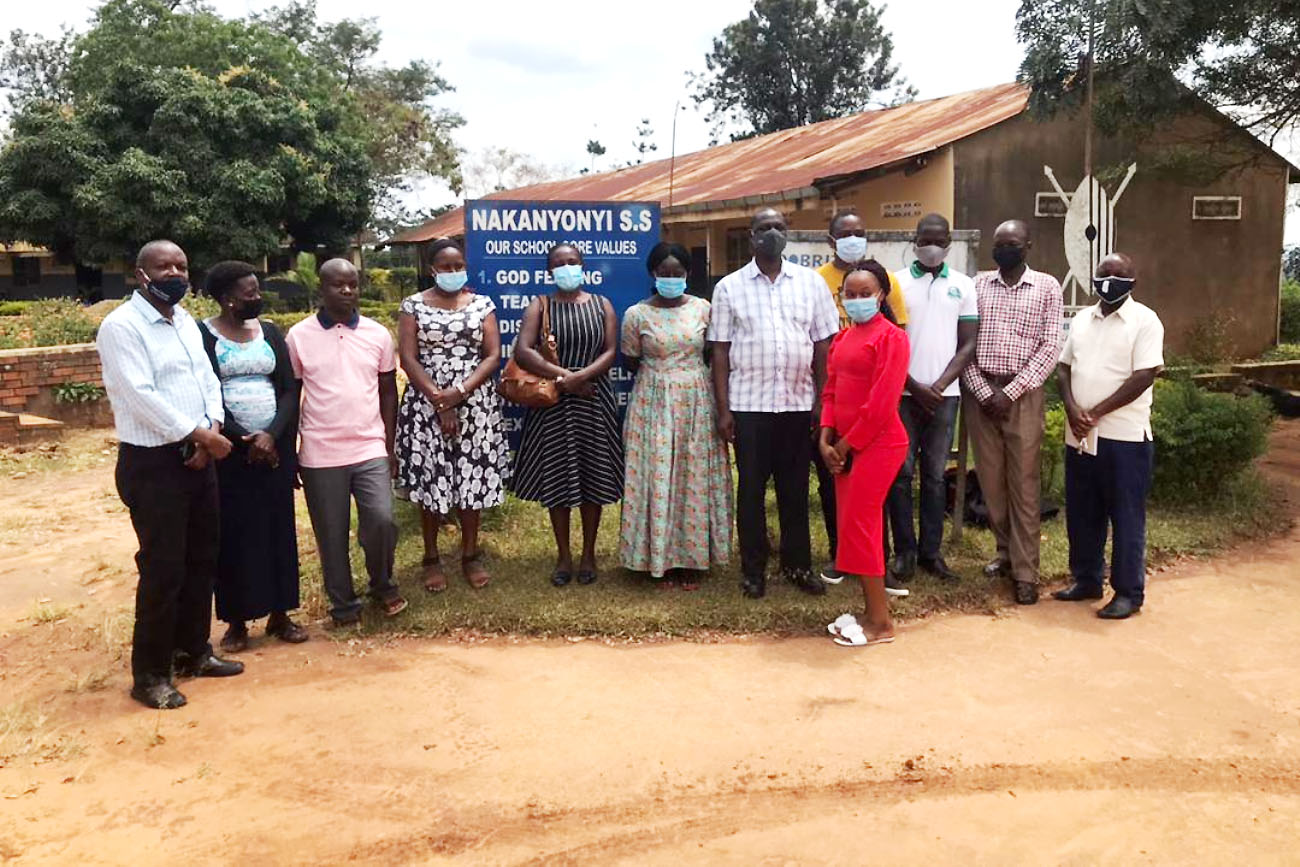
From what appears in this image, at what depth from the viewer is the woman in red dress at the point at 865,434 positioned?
418cm

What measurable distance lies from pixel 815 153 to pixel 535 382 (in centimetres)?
1078

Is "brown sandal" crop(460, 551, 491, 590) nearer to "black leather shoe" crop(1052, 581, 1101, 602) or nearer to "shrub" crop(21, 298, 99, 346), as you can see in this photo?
"black leather shoe" crop(1052, 581, 1101, 602)

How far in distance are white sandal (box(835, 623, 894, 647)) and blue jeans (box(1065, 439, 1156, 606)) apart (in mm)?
1206

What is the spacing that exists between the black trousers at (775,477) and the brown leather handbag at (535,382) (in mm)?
898

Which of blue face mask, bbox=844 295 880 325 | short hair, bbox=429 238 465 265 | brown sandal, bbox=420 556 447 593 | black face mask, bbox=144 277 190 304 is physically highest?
short hair, bbox=429 238 465 265

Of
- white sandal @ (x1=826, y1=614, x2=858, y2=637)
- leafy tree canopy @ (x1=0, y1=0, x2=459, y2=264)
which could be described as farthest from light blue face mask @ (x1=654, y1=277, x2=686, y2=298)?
leafy tree canopy @ (x1=0, y1=0, x2=459, y2=264)

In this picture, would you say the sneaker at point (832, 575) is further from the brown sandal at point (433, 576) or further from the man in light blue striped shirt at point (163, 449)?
the man in light blue striped shirt at point (163, 449)

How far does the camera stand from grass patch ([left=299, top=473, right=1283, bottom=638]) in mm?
4574

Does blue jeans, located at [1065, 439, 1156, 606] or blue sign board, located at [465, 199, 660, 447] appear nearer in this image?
blue jeans, located at [1065, 439, 1156, 606]

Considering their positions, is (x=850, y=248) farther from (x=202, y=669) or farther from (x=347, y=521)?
(x=202, y=669)

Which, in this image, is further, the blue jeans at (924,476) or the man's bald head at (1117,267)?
the blue jeans at (924,476)

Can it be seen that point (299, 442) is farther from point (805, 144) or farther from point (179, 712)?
point (805, 144)

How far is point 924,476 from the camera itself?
5078mm

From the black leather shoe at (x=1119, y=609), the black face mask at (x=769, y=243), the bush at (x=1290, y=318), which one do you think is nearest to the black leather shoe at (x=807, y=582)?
the black leather shoe at (x=1119, y=609)
